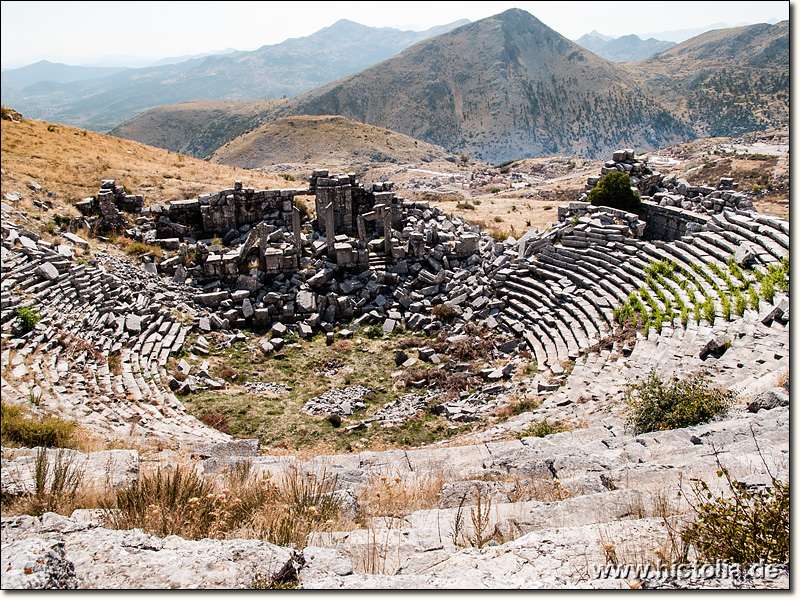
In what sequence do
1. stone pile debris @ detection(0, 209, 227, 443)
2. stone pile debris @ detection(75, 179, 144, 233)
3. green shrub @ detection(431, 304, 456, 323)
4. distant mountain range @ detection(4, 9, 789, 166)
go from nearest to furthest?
stone pile debris @ detection(0, 209, 227, 443) < green shrub @ detection(431, 304, 456, 323) < stone pile debris @ detection(75, 179, 144, 233) < distant mountain range @ detection(4, 9, 789, 166)

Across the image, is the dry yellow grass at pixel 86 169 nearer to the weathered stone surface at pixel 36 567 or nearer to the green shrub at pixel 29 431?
the green shrub at pixel 29 431

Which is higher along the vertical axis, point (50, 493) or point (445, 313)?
point (50, 493)

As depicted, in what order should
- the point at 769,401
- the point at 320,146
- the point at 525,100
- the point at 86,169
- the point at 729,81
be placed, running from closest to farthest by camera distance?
the point at 769,401 < the point at 86,169 < the point at 320,146 < the point at 729,81 < the point at 525,100

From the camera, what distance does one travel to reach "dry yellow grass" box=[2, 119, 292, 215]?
20325 mm

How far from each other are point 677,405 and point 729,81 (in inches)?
5416

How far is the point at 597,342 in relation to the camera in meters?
14.3

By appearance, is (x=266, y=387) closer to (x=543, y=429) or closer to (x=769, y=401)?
(x=543, y=429)

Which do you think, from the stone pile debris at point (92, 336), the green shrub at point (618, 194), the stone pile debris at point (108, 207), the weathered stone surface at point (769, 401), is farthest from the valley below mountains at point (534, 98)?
the weathered stone surface at point (769, 401)

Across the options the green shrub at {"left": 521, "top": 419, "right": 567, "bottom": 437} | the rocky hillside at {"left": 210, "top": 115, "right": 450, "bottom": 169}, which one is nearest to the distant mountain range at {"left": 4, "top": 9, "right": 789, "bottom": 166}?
the rocky hillside at {"left": 210, "top": 115, "right": 450, "bottom": 169}

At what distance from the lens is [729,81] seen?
11544 cm

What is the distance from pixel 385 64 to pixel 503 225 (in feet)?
500

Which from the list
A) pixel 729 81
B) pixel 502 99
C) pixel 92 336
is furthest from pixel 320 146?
pixel 729 81

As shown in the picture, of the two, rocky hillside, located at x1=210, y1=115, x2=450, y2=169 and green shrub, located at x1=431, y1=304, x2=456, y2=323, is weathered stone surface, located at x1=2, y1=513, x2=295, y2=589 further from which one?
rocky hillside, located at x1=210, y1=115, x2=450, y2=169

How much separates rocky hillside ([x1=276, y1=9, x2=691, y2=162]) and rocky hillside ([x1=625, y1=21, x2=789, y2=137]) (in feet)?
18.6
